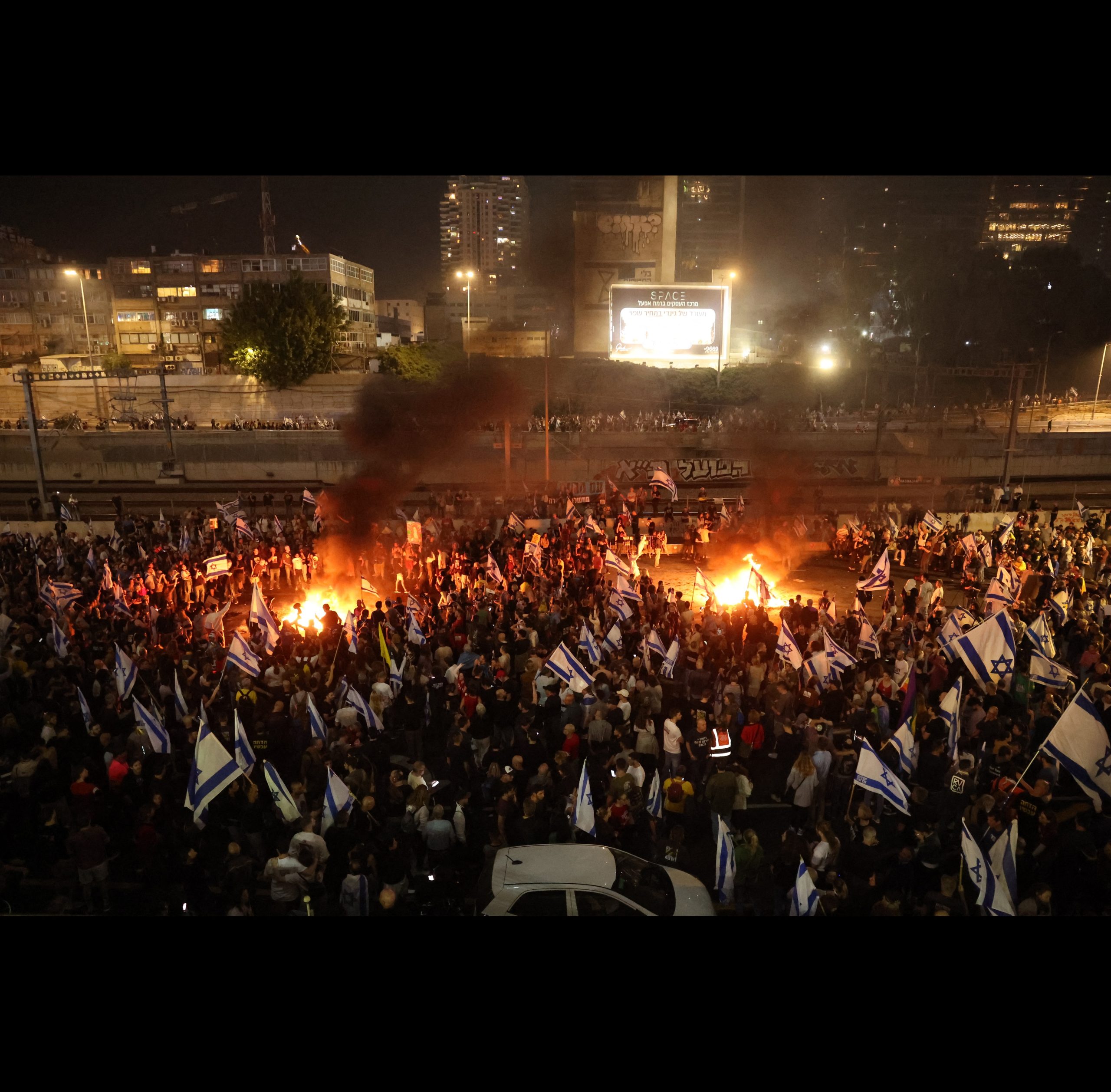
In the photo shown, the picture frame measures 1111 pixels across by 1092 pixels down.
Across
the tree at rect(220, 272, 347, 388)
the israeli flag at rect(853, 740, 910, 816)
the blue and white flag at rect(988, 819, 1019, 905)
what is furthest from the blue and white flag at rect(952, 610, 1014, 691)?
the tree at rect(220, 272, 347, 388)

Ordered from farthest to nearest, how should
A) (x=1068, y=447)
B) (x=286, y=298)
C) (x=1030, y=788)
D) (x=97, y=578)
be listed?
(x=286, y=298)
(x=1068, y=447)
(x=97, y=578)
(x=1030, y=788)

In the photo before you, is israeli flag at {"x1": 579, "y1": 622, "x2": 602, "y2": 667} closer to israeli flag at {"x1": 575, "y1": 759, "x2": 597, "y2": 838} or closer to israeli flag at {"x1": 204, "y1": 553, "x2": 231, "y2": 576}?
israeli flag at {"x1": 575, "y1": 759, "x2": 597, "y2": 838}

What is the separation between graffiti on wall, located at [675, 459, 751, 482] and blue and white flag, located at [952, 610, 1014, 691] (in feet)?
61.8

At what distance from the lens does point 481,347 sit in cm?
6481

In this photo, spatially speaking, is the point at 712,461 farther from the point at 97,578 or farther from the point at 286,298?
the point at 286,298

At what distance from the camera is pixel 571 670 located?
29.1 ft

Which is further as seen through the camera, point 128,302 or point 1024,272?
point 128,302

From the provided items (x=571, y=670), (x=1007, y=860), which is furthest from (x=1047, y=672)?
(x=571, y=670)

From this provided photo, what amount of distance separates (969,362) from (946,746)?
54.1 meters

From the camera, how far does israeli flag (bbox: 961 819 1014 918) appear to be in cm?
561

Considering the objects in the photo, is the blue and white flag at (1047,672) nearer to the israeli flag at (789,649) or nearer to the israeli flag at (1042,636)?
the israeli flag at (1042,636)

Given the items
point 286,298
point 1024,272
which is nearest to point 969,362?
point 1024,272

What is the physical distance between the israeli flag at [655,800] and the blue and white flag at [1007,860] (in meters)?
2.65

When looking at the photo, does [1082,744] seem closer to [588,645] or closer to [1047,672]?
[1047,672]
